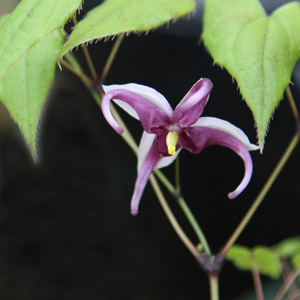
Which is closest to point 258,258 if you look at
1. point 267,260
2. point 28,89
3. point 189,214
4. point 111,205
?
point 267,260

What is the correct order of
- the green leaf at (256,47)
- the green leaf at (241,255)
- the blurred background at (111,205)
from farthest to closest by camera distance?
the blurred background at (111,205)
the green leaf at (241,255)
the green leaf at (256,47)

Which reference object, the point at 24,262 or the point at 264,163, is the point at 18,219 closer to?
the point at 24,262

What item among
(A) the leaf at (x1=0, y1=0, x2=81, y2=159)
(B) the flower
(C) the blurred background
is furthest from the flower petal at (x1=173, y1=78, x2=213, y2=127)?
(C) the blurred background

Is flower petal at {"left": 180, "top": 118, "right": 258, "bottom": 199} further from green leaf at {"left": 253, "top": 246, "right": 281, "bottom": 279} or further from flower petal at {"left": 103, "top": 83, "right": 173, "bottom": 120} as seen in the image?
green leaf at {"left": 253, "top": 246, "right": 281, "bottom": 279}

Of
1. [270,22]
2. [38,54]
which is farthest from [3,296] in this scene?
[270,22]

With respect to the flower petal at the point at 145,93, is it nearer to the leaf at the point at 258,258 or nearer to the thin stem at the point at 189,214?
the thin stem at the point at 189,214

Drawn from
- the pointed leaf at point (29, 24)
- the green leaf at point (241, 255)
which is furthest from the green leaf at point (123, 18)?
the green leaf at point (241, 255)
